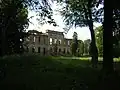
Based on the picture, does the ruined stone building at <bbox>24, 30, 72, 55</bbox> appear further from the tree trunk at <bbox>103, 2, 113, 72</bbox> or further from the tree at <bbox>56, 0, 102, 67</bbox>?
the tree trunk at <bbox>103, 2, 113, 72</bbox>

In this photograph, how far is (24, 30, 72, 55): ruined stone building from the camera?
87925mm

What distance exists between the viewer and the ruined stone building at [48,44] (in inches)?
3462

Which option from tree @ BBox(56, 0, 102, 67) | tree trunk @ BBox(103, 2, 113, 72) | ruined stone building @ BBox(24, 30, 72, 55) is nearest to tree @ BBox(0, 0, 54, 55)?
tree @ BBox(56, 0, 102, 67)

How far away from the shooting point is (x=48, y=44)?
93.1m

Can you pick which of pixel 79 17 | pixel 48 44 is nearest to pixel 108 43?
pixel 79 17

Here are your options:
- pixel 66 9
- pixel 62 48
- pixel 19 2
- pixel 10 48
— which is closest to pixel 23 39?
pixel 10 48

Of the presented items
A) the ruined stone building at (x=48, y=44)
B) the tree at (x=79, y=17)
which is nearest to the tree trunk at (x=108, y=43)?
the tree at (x=79, y=17)

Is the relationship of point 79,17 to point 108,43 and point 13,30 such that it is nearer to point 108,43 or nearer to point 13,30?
point 13,30

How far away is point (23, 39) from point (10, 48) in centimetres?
316

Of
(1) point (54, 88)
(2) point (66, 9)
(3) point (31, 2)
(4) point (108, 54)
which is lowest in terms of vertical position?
(1) point (54, 88)

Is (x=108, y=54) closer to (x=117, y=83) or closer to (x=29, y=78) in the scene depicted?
(x=117, y=83)

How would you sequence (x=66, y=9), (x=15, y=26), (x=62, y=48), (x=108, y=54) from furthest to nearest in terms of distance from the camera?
(x=62, y=48) → (x=15, y=26) → (x=66, y=9) → (x=108, y=54)

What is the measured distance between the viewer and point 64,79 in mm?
13836

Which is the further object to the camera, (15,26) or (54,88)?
(15,26)
